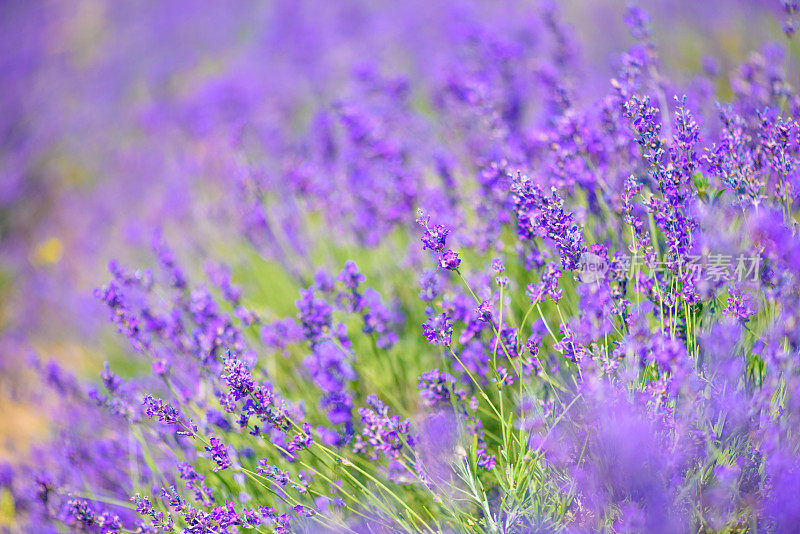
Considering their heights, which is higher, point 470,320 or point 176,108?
point 470,320

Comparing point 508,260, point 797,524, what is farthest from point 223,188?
point 797,524

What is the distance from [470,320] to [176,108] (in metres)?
6.38

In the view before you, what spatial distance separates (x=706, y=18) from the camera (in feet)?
16.5

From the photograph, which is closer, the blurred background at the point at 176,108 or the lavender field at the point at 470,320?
the lavender field at the point at 470,320

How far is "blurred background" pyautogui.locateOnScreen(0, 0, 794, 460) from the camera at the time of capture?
454 centimetres

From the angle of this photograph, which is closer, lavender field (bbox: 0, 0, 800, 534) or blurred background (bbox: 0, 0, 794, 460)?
lavender field (bbox: 0, 0, 800, 534)

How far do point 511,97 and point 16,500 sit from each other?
131 inches

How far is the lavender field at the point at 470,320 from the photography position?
4.71ft

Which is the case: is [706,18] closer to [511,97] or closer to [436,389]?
[511,97]

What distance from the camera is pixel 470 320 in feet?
6.14

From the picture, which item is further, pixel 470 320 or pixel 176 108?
pixel 176 108

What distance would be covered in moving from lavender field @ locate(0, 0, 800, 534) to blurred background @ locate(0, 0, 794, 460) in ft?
0.23

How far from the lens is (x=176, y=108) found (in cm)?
704

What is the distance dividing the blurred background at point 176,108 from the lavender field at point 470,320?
69 mm
